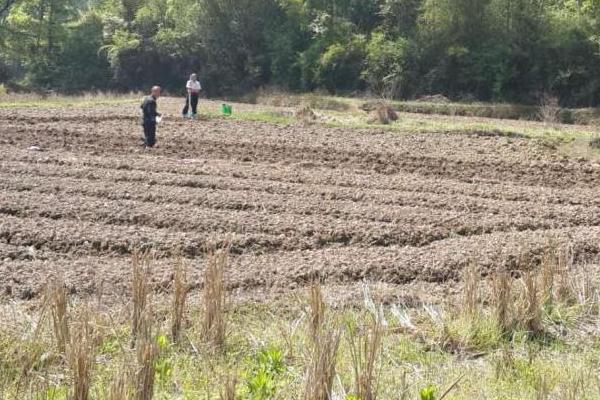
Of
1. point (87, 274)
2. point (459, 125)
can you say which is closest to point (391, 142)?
point (459, 125)

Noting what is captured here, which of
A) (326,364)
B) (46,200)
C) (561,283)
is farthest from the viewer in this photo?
(46,200)

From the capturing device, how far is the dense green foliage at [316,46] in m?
38.7

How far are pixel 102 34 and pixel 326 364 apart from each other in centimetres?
5303

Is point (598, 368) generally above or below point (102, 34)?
below

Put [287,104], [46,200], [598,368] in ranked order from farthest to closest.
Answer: [287,104]
[46,200]
[598,368]

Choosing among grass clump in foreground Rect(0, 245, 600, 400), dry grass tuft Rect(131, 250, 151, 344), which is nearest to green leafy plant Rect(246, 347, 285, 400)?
grass clump in foreground Rect(0, 245, 600, 400)

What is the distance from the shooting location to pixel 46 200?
11914mm

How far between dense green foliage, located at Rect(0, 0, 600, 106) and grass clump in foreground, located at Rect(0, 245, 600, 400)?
94.4 feet

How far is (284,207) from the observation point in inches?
474

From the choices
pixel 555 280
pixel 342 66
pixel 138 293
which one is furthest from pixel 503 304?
pixel 342 66

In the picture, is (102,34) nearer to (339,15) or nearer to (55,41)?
(55,41)

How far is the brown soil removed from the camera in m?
9.11

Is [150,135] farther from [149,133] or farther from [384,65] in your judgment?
[384,65]

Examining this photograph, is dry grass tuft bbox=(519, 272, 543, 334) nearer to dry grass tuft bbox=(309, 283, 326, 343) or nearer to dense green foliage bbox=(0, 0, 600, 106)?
dry grass tuft bbox=(309, 283, 326, 343)
